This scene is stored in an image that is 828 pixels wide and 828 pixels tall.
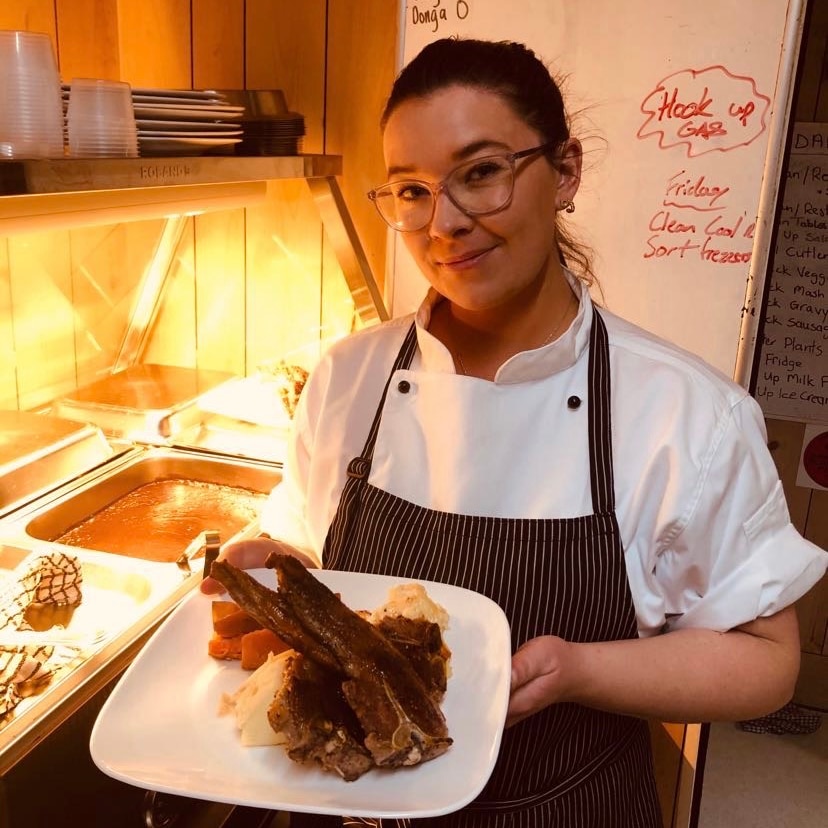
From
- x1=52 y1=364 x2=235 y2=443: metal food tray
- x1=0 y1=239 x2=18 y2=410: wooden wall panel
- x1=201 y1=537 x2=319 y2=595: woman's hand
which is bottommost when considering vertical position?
x1=52 y1=364 x2=235 y2=443: metal food tray

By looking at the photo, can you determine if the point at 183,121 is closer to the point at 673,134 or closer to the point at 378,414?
the point at 378,414

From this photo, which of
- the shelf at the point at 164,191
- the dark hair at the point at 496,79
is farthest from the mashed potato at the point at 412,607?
the shelf at the point at 164,191

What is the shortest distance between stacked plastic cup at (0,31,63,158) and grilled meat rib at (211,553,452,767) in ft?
2.24

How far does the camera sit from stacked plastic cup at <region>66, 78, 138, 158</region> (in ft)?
4.50

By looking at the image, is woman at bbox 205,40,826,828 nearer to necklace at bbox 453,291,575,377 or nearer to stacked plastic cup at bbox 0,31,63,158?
necklace at bbox 453,291,575,377

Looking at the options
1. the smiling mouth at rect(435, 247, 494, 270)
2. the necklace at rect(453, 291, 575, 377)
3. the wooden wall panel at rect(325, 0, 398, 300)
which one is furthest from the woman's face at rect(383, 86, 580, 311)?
the wooden wall panel at rect(325, 0, 398, 300)

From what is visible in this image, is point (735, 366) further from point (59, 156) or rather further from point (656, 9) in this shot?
point (59, 156)

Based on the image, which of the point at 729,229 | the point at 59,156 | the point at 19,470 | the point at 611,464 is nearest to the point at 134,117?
the point at 59,156

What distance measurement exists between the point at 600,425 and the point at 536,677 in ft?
1.20

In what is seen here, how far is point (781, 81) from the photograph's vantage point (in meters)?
1.80

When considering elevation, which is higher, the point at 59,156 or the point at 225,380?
the point at 59,156

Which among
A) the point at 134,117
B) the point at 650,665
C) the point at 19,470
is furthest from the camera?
the point at 19,470

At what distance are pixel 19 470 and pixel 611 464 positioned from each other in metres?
1.20

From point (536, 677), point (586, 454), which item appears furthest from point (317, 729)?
point (586, 454)
